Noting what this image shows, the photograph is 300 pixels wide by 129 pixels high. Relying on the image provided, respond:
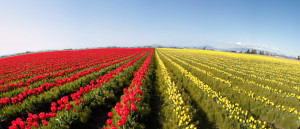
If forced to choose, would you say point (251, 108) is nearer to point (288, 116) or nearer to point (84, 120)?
point (288, 116)

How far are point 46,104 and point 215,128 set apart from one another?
699 centimetres

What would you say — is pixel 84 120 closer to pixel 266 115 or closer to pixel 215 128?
pixel 215 128

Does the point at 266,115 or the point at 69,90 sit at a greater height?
the point at 69,90

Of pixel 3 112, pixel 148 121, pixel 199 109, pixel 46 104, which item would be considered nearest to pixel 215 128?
pixel 199 109

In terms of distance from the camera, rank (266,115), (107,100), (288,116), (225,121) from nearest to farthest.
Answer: (225,121)
(288,116)
(266,115)
(107,100)

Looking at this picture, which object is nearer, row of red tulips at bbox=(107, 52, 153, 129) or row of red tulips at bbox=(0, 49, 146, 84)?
row of red tulips at bbox=(107, 52, 153, 129)

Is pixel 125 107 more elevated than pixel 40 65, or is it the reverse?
pixel 40 65

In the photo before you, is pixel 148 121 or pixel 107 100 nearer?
pixel 148 121

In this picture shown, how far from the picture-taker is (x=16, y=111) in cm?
426

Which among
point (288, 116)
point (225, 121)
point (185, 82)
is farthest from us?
point (185, 82)

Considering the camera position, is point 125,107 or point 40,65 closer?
point 125,107

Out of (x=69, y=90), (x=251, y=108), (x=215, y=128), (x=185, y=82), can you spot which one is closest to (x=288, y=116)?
(x=251, y=108)

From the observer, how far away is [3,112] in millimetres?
4023

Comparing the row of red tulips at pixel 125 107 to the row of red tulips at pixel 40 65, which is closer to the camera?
the row of red tulips at pixel 125 107
